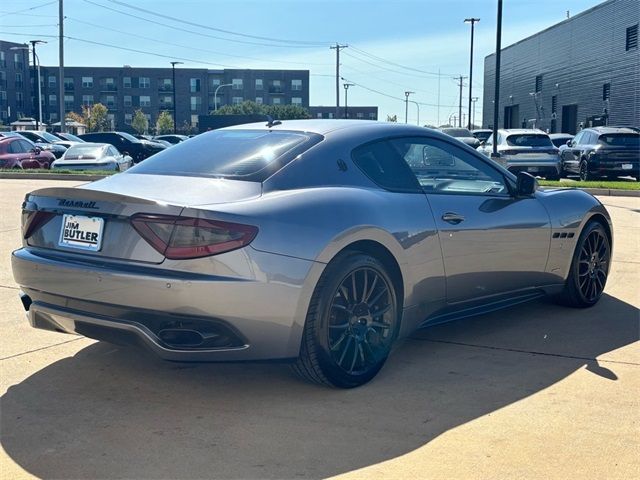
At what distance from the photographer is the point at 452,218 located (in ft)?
15.5

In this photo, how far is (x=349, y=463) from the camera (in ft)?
10.5

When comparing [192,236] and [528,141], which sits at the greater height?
[528,141]

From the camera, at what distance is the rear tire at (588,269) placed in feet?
19.3

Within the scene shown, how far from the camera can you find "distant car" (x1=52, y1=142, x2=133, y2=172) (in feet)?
71.1

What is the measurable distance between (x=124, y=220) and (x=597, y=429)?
2496 millimetres

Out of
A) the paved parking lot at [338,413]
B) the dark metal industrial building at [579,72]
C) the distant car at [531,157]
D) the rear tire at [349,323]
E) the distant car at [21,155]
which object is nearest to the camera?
the paved parking lot at [338,413]

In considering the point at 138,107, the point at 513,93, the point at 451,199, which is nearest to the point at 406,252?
the point at 451,199

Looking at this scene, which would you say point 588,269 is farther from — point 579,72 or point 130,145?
point 579,72

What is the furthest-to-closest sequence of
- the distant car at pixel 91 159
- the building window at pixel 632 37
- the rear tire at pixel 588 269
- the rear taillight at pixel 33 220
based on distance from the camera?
the building window at pixel 632 37 < the distant car at pixel 91 159 < the rear tire at pixel 588 269 < the rear taillight at pixel 33 220

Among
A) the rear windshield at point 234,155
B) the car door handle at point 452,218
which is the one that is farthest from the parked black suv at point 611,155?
the rear windshield at point 234,155

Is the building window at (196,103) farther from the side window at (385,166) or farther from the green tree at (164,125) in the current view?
the side window at (385,166)

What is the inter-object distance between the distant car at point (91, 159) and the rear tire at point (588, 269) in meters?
17.2

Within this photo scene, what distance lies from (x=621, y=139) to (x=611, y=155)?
2.20 feet

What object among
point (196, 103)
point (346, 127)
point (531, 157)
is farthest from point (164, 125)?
point (346, 127)
